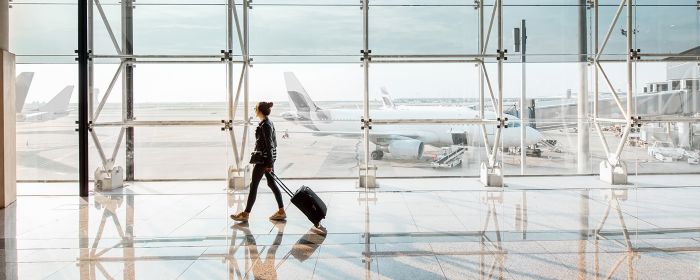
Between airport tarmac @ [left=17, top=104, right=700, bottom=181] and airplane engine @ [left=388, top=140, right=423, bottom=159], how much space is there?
10 cm

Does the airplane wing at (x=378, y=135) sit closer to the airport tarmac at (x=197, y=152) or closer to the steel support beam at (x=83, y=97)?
the airport tarmac at (x=197, y=152)

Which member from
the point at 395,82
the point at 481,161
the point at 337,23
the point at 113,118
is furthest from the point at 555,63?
the point at 113,118

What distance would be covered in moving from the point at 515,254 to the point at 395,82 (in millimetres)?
4976

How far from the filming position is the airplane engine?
373 inches

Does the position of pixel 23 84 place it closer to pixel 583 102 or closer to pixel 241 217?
pixel 241 217

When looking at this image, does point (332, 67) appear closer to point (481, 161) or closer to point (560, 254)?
point (481, 161)

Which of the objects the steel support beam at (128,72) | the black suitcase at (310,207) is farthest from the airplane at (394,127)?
the black suitcase at (310,207)

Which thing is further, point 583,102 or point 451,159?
point 583,102

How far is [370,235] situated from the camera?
5.23m

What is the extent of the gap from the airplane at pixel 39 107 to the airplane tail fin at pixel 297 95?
319 centimetres

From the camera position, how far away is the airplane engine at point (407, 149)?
9469 mm

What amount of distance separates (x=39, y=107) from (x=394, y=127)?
212 inches

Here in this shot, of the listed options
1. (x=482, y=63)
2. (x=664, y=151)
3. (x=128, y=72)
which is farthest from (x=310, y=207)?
(x=664, y=151)

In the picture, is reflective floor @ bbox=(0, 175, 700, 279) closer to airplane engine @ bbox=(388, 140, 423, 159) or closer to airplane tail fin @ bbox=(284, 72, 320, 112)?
airplane engine @ bbox=(388, 140, 423, 159)
